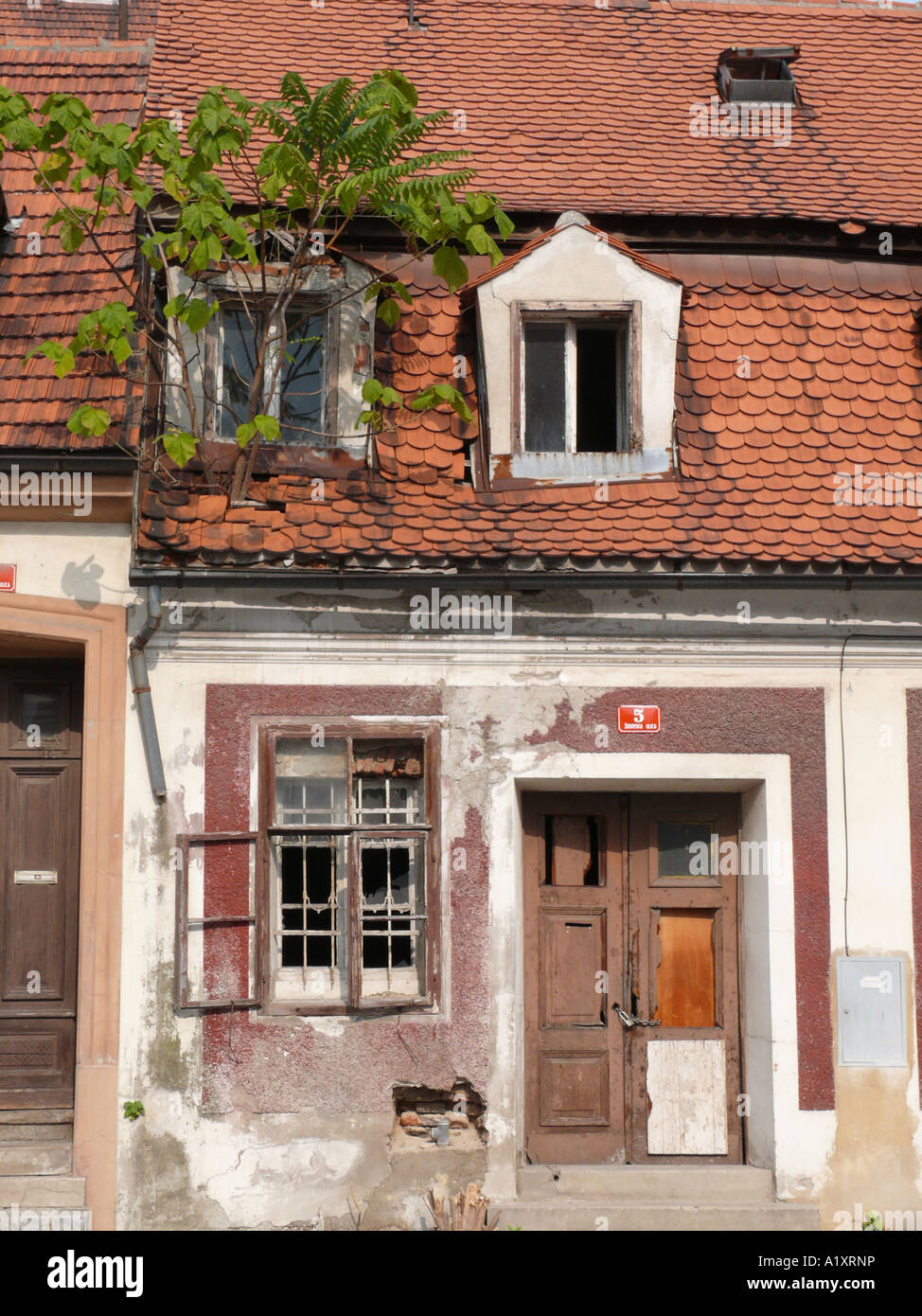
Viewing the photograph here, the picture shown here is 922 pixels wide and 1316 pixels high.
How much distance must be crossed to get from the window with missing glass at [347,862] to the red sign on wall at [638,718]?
1.12m

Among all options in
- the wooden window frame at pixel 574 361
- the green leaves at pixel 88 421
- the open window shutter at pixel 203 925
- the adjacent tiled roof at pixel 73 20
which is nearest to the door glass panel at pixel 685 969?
the open window shutter at pixel 203 925

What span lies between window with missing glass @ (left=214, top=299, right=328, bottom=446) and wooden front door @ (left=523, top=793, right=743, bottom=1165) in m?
2.71

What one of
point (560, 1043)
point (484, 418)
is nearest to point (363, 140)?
point (484, 418)

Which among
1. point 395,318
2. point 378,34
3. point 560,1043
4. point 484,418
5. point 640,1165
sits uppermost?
point 378,34

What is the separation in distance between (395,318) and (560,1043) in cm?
444

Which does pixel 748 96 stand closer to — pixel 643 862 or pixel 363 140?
pixel 363 140

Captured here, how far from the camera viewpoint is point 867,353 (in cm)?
880

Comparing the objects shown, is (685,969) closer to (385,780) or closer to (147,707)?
(385,780)

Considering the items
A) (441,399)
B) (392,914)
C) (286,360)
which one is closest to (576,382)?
(441,399)

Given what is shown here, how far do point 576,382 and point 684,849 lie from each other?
2966mm

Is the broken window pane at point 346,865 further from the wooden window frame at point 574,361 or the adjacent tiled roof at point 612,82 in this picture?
the adjacent tiled roof at point 612,82

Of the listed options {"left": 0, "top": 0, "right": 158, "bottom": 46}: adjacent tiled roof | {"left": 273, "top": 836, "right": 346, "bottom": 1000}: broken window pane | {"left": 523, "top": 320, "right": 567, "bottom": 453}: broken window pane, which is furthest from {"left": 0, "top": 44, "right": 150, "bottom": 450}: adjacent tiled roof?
{"left": 0, "top": 0, "right": 158, "bottom": 46}: adjacent tiled roof

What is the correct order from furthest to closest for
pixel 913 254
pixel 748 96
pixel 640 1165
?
pixel 748 96, pixel 913 254, pixel 640 1165

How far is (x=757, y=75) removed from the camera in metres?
10.7
